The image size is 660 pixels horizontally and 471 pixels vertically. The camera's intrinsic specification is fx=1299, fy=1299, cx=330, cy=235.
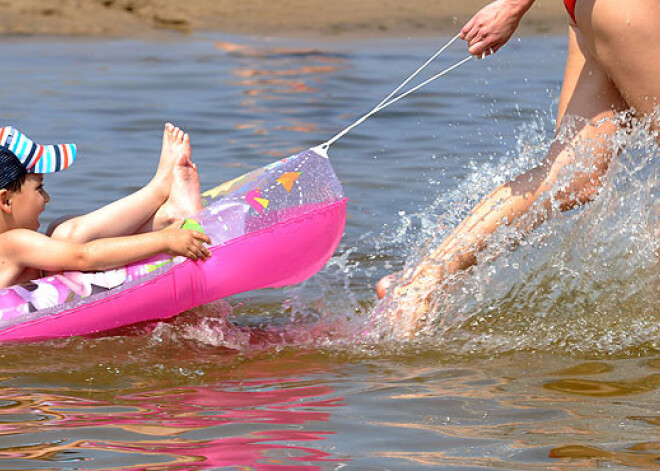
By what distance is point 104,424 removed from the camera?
3.64 meters

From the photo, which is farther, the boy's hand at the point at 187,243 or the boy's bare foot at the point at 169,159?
the boy's bare foot at the point at 169,159

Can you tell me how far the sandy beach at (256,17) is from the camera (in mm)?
13203

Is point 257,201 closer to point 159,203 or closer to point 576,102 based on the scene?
point 159,203

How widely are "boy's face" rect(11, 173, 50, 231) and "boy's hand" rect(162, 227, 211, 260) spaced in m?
0.48

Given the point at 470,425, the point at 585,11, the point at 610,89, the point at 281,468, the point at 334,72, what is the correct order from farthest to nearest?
1. the point at 334,72
2. the point at 610,89
3. the point at 585,11
4. the point at 470,425
5. the point at 281,468

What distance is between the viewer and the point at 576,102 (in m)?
4.25

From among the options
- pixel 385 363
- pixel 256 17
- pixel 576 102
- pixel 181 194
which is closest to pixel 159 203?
pixel 181 194

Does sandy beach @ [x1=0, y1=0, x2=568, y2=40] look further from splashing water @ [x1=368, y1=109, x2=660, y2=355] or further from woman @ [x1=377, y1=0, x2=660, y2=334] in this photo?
woman @ [x1=377, y1=0, x2=660, y2=334]

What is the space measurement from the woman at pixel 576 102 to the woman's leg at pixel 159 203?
842 mm

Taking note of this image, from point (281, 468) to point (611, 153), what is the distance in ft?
5.32

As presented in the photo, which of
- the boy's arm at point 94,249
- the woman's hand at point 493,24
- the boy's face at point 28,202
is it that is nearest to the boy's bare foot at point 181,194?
the boy's arm at point 94,249

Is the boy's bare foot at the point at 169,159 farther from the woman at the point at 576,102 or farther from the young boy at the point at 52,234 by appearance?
the woman at the point at 576,102

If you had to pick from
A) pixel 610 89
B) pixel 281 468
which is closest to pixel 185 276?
pixel 281 468

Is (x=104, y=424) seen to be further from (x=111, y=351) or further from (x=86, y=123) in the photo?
(x=86, y=123)
